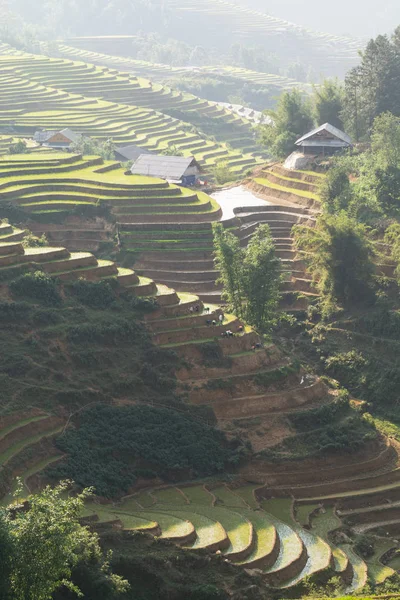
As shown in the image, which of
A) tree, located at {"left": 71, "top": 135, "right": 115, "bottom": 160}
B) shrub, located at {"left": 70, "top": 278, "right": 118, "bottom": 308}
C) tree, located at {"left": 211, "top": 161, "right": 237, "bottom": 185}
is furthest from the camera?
tree, located at {"left": 71, "top": 135, "right": 115, "bottom": 160}

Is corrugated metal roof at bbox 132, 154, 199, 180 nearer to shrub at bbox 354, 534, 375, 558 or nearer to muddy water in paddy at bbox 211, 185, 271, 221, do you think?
muddy water in paddy at bbox 211, 185, 271, 221

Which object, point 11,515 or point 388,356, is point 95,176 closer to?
point 388,356

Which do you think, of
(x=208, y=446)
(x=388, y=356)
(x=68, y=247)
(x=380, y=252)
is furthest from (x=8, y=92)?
(x=208, y=446)

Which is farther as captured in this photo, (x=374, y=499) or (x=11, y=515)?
(x=374, y=499)

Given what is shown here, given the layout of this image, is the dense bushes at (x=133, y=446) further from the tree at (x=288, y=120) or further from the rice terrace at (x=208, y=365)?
the tree at (x=288, y=120)

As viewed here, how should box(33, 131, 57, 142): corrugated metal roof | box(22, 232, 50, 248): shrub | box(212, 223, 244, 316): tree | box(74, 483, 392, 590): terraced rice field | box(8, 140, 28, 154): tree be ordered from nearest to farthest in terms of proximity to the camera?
box(74, 483, 392, 590): terraced rice field, box(212, 223, 244, 316): tree, box(22, 232, 50, 248): shrub, box(8, 140, 28, 154): tree, box(33, 131, 57, 142): corrugated metal roof

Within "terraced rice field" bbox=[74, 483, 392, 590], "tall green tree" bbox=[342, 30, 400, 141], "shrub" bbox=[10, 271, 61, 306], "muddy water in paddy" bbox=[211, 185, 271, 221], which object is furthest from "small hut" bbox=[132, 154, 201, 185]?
"terraced rice field" bbox=[74, 483, 392, 590]
